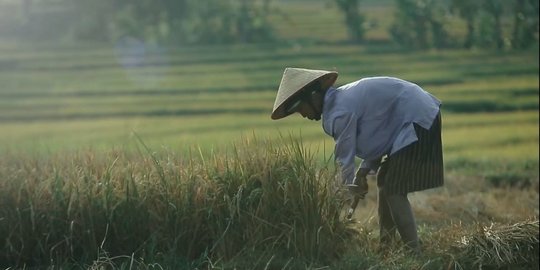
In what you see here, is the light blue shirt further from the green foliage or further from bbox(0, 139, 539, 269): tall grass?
the green foliage

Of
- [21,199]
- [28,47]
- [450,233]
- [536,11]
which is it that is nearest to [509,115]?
[536,11]

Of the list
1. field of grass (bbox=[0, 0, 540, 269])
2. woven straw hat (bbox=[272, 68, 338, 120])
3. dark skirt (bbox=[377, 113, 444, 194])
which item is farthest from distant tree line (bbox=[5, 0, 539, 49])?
woven straw hat (bbox=[272, 68, 338, 120])

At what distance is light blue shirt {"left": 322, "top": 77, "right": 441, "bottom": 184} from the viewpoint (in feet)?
13.7

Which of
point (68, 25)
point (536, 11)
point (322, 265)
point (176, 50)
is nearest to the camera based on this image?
point (322, 265)

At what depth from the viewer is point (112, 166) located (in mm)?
4555

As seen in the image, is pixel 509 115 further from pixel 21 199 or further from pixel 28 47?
pixel 28 47

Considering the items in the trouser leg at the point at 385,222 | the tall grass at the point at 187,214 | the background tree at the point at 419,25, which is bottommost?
the background tree at the point at 419,25

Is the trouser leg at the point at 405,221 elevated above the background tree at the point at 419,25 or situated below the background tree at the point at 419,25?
above

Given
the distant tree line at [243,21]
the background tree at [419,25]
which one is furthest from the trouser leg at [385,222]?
the background tree at [419,25]

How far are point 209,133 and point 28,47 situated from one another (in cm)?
1516

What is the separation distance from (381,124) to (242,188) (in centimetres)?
76

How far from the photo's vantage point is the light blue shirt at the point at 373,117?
418cm

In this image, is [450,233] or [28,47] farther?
[28,47]

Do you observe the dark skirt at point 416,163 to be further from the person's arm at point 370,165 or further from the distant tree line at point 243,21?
the distant tree line at point 243,21
